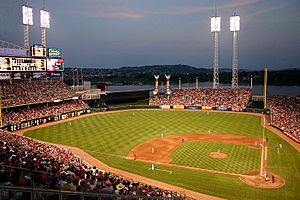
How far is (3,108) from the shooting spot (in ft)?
147

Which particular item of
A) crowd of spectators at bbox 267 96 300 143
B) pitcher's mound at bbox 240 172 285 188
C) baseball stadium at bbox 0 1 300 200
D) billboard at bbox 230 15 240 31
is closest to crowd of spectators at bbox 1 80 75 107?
baseball stadium at bbox 0 1 300 200

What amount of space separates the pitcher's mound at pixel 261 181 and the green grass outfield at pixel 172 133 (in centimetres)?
59

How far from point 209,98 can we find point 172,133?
92.2ft

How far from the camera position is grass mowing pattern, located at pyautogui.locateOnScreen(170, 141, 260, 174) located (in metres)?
27.2

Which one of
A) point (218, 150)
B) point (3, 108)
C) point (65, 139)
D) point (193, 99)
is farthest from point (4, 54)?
point (193, 99)

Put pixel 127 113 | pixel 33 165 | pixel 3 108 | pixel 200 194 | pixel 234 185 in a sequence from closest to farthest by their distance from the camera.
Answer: pixel 33 165 → pixel 200 194 → pixel 234 185 → pixel 3 108 → pixel 127 113

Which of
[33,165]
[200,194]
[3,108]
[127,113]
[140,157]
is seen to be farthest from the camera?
[127,113]

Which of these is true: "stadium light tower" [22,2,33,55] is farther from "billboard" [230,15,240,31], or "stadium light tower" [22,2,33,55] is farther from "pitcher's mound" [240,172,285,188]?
"pitcher's mound" [240,172,285,188]

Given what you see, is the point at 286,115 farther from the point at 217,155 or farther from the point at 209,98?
the point at 209,98

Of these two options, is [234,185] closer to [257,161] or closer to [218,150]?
[257,161]

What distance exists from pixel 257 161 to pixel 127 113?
1413 inches

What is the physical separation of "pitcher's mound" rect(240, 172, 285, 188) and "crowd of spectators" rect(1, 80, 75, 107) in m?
38.0

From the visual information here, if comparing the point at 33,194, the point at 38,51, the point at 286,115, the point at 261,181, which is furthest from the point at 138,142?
the point at 33,194

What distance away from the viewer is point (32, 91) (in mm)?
54500
